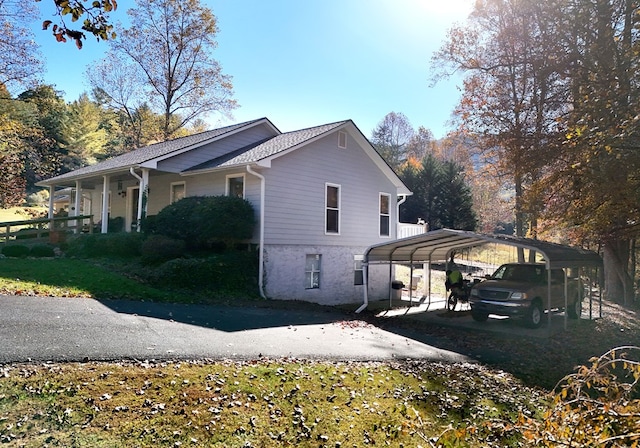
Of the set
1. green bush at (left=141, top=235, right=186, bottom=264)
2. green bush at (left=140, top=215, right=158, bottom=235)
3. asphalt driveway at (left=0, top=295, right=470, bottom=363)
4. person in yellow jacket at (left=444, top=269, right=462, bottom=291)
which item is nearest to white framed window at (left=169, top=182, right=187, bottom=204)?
green bush at (left=140, top=215, right=158, bottom=235)

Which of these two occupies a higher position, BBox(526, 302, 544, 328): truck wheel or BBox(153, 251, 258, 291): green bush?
BBox(153, 251, 258, 291): green bush

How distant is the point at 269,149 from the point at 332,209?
11.8 ft

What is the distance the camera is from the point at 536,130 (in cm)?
1664

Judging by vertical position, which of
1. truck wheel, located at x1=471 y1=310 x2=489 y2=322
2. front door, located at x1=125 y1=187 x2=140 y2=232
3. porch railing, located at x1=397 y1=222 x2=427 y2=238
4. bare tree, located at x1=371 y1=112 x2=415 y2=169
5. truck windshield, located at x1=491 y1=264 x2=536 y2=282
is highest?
bare tree, located at x1=371 y1=112 x2=415 y2=169

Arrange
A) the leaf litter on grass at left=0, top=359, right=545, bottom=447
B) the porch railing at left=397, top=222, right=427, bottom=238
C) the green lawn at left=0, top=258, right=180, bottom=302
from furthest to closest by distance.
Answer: the porch railing at left=397, top=222, right=427, bottom=238 < the green lawn at left=0, top=258, right=180, bottom=302 < the leaf litter on grass at left=0, top=359, right=545, bottom=447

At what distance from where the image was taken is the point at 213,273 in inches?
555

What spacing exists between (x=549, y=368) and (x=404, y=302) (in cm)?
1012

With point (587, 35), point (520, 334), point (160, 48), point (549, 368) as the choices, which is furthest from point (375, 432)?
point (160, 48)

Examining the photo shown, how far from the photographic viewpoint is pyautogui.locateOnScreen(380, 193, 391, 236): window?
2056cm

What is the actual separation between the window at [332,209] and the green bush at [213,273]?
150 inches

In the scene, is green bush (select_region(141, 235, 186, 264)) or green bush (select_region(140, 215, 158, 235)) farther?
green bush (select_region(140, 215, 158, 235))

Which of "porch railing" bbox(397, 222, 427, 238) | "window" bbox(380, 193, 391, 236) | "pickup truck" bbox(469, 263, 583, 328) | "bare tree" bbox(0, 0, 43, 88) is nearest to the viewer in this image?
"pickup truck" bbox(469, 263, 583, 328)

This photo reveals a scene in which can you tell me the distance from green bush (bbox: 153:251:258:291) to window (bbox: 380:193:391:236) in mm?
7524

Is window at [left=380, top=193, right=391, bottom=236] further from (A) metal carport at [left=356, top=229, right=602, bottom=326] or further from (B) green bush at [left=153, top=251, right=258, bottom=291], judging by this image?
(B) green bush at [left=153, top=251, right=258, bottom=291]
